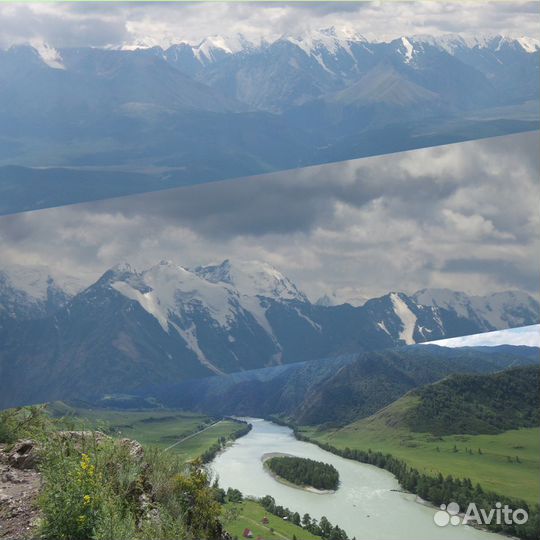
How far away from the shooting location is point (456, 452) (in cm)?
924

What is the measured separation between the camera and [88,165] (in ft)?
130

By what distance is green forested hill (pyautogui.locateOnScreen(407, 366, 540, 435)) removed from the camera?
9555 millimetres

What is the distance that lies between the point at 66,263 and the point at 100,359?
0.83 m

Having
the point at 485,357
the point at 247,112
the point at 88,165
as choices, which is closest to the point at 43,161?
the point at 88,165

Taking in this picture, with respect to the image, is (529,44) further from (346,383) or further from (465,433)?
(346,383)

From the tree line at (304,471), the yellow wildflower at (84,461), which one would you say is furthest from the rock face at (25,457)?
the tree line at (304,471)

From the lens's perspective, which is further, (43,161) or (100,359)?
(43,161)

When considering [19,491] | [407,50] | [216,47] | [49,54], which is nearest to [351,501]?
[19,491]

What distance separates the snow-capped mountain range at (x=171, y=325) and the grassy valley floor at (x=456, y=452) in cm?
98

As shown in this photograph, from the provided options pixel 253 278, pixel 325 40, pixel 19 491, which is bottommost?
pixel 19 491

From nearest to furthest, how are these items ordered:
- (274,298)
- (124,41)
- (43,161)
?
(274,298) < (124,41) < (43,161)

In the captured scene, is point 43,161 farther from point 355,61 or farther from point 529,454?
point 529,454

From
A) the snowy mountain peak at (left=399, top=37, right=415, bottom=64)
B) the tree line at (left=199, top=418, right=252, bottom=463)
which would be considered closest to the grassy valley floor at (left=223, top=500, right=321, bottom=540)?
the tree line at (left=199, top=418, right=252, bottom=463)

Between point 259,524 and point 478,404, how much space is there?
3859 mm
